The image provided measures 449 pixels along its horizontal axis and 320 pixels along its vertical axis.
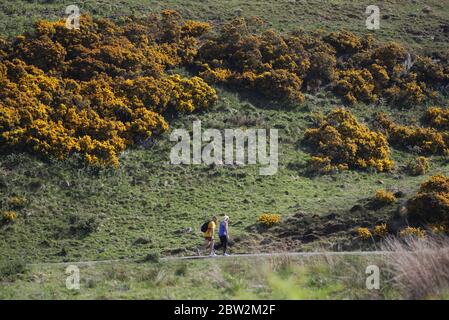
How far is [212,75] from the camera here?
36031mm

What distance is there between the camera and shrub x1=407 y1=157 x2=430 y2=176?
30.6m

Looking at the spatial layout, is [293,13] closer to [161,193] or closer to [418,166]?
[418,166]

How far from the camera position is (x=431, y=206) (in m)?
22.3

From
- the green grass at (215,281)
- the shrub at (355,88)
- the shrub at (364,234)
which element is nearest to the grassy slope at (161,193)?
the shrub at (355,88)

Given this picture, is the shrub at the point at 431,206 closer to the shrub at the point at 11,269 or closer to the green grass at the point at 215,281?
the green grass at the point at 215,281

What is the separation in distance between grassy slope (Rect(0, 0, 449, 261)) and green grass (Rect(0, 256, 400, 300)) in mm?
4149

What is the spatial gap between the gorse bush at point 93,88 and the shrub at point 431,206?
13.9 meters

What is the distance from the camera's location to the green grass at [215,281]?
13.9 meters

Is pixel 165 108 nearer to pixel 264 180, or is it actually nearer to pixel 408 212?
pixel 264 180

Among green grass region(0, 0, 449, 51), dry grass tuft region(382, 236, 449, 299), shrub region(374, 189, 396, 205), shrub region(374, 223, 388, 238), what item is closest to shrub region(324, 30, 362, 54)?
green grass region(0, 0, 449, 51)

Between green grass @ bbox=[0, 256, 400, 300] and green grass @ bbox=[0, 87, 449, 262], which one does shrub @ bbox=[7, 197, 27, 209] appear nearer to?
green grass @ bbox=[0, 87, 449, 262]

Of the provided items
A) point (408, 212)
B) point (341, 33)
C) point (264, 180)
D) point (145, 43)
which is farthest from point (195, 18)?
point (408, 212)

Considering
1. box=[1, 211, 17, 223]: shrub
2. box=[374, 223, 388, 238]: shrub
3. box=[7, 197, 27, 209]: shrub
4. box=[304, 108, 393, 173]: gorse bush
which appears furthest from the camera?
box=[304, 108, 393, 173]: gorse bush
